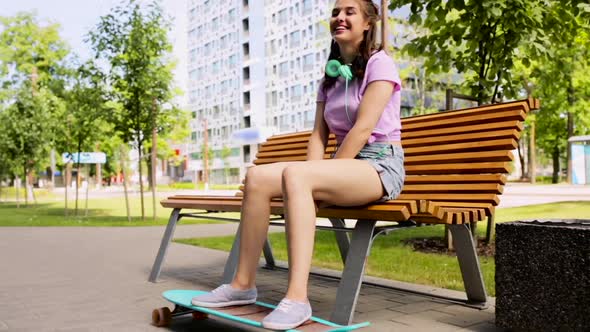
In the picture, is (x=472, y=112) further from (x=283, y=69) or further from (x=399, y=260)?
(x=283, y=69)

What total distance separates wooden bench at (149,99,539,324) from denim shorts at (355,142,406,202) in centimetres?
10

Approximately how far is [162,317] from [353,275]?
1.23m

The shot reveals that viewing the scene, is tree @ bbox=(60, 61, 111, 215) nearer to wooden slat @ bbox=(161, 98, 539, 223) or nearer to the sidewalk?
the sidewalk

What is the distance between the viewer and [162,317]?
3.45 meters

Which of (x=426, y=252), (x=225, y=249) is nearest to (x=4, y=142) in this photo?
(x=225, y=249)

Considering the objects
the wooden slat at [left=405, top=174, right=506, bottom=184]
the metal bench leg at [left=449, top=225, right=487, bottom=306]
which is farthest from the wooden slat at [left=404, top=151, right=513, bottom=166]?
the metal bench leg at [left=449, top=225, right=487, bottom=306]

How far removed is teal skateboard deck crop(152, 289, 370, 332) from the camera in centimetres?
264

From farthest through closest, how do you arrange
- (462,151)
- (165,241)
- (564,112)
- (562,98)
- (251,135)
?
(251,135) < (564,112) < (562,98) < (165,241) < (462,151)

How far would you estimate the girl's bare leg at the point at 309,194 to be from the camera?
2701mm

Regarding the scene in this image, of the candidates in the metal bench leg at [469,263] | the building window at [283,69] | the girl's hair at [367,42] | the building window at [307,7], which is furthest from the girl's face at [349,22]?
the building window at [283,69]

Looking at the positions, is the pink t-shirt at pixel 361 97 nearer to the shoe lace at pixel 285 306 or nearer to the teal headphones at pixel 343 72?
the teal headphones at pixel 343 72

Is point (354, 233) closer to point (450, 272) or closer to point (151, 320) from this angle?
point (151, 320)

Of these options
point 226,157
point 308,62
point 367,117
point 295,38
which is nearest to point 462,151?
point 367,117

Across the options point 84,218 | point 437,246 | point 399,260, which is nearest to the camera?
point 399,260
